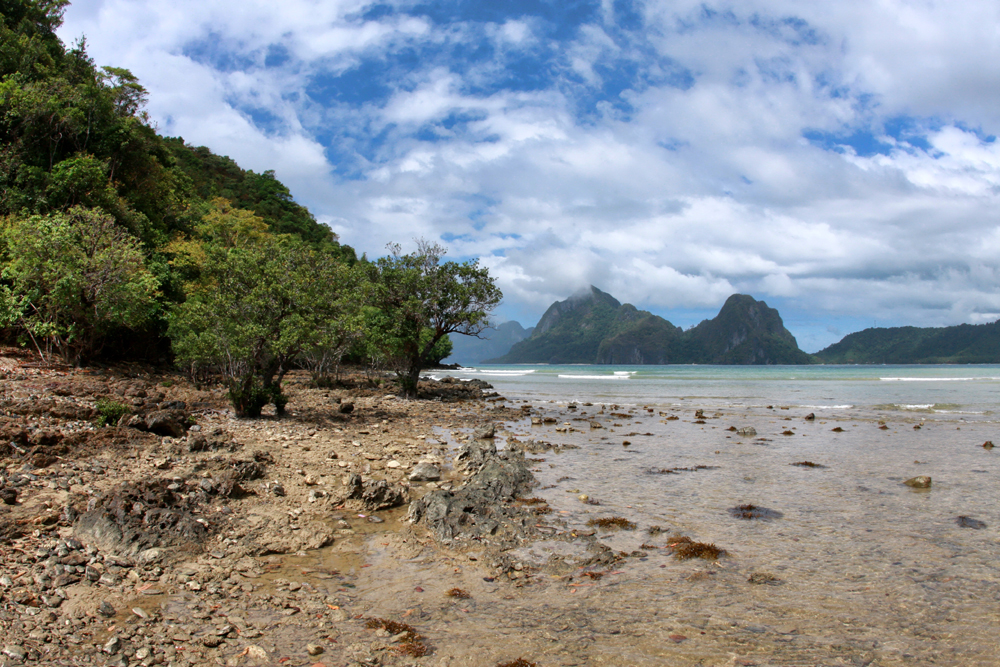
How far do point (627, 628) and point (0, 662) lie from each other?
5202mm

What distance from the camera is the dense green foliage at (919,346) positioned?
508 ft

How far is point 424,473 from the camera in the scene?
35.6 feet

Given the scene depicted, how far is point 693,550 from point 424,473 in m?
5.73

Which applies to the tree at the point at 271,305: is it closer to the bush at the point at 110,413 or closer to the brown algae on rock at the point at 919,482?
the bush at the point at 110,413

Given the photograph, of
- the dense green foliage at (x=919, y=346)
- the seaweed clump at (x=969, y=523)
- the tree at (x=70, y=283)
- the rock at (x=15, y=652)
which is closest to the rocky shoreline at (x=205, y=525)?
the rock at (x=15, y=652)

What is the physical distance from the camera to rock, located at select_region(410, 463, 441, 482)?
10.7m

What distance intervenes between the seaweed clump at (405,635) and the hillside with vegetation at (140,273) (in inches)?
444

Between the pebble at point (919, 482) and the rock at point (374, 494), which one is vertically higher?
the rock at point (374, 494)

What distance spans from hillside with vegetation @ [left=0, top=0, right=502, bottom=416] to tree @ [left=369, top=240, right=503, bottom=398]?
85 millimetres

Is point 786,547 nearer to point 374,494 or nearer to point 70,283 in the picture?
point 374,494

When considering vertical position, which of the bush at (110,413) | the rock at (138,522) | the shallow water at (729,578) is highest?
the bush at (110,413)

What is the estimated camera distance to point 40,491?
6.82 m

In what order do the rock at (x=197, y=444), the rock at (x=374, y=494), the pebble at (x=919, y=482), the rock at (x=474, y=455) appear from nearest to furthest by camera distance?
the rock at (x=374, y=494), the rock at (x=197, y=444), the pebble at (x=919, y=482), the rock at (x=474, y=455)

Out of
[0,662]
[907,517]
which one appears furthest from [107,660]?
[907,517]
